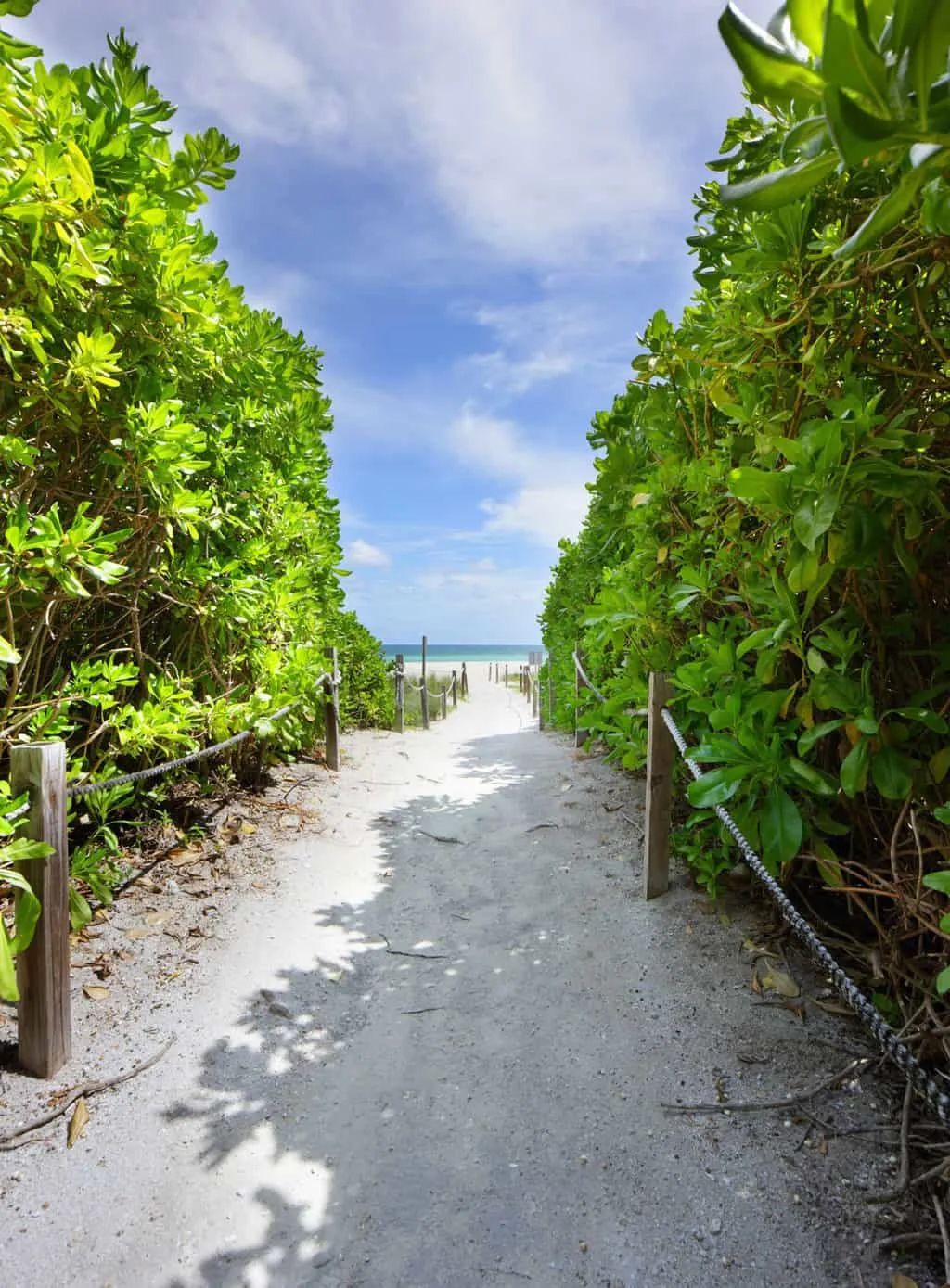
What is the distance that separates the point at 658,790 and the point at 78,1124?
252 centimetres

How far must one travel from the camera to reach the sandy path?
1543 mm

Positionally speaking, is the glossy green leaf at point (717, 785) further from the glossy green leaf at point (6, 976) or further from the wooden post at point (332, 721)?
the wooden post at point (332, 721)

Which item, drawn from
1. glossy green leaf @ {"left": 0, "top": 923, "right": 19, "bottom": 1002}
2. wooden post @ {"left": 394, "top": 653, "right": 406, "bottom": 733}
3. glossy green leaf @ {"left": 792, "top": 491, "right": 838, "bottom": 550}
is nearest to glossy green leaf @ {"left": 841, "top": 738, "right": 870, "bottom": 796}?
glossy green leaf @ {"left": 792, "top": 491, "right": 838, "bottom": 550}

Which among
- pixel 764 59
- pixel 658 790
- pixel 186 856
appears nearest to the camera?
pixel 764 59

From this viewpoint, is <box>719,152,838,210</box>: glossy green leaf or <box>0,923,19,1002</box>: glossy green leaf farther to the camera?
<box>0,923,19,1002</box>: glossy green leaf

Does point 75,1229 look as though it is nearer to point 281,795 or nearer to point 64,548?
point 64,548

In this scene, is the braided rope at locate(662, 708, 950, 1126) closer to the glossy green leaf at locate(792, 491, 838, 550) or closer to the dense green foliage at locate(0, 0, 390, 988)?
the glossy green leaf at locate(792, 491, 838, 550)

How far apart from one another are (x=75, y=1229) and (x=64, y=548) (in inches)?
76.8

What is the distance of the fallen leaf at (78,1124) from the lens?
1.83 meters

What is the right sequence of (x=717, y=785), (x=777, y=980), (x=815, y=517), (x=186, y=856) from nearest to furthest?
1. (x=815, y=517)
2. (x=717, y=785)
3. (x=777, y=980)
4. (x=186, y=856)

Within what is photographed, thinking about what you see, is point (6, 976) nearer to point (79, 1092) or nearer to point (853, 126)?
point (79, 1092)

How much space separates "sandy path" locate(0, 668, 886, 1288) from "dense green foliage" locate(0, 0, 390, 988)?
3.76ft

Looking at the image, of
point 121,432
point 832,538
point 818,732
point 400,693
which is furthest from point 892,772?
point 400,693

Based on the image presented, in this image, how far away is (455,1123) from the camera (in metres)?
2.00
